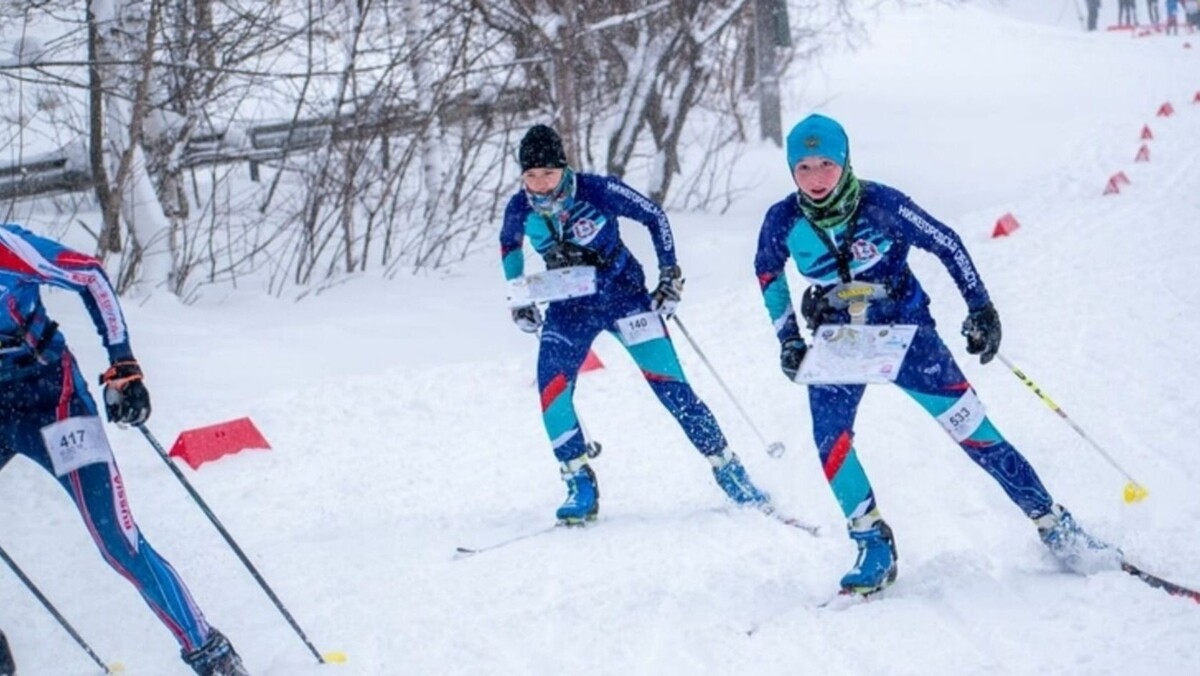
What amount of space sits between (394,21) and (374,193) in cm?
175

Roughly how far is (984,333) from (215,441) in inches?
183

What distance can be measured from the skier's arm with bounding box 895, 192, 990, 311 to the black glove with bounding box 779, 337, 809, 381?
55 cm

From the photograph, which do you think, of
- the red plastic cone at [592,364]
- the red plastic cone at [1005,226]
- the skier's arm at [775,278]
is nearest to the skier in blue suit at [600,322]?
the skier's arm at [775,278]

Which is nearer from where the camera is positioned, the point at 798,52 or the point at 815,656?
the point at 815,656

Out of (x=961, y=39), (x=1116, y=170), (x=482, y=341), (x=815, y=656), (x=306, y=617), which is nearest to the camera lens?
(x=815, y=656)

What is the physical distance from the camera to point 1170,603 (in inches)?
164

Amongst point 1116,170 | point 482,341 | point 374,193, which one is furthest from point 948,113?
point 482,341

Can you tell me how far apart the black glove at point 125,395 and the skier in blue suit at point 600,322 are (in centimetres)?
205

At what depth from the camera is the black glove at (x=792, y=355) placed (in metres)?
4.72

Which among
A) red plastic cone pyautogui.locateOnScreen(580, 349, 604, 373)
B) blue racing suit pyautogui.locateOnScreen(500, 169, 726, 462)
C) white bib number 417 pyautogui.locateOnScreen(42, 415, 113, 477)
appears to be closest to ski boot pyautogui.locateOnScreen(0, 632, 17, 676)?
white bib number 417 pyautogui.locateOnScreen(42, 415, 113, 477)

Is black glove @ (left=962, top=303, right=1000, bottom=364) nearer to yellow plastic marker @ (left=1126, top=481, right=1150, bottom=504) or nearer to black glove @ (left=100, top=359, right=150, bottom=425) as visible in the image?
yellow plastic marker @ (left=1126, top=481, right=1150, bottom=504)

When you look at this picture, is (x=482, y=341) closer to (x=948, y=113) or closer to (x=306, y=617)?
A: (x=306, y=617)

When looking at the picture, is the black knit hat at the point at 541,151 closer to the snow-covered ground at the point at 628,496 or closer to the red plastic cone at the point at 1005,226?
the snow-covered ground at the point at 628,496

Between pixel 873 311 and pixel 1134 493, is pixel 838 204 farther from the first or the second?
pixel 1134 493
